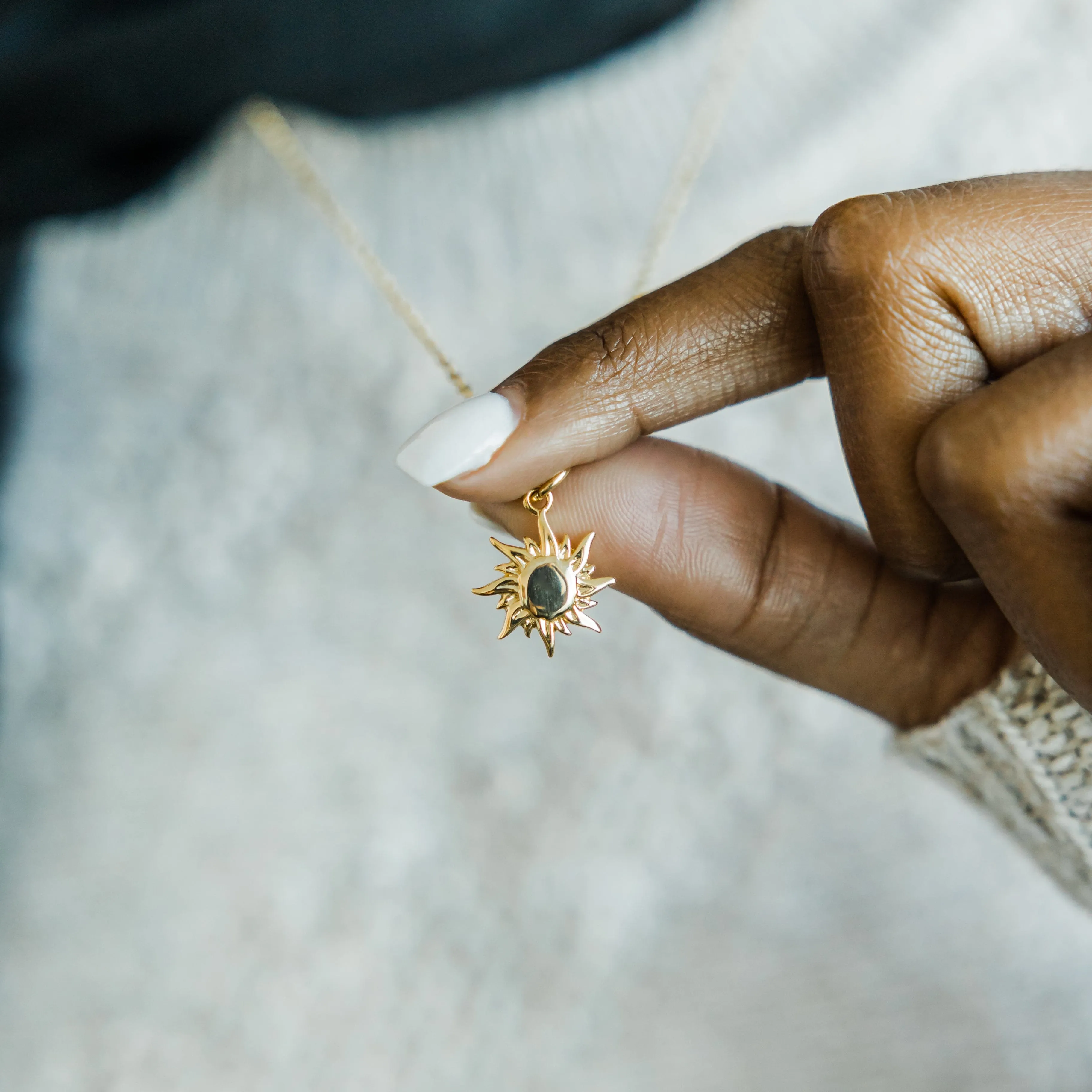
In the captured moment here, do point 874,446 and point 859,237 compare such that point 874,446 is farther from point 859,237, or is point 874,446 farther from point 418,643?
point 418,643

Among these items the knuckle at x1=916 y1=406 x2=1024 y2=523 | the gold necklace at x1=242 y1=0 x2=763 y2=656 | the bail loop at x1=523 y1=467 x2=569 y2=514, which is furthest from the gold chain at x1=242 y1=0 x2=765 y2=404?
the knuckle at x1=916 y1=406 x2=1024 y2=523

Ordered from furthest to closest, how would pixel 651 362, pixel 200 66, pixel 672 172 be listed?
pixel 672 172 → pixel 200 66 → pixel 651 362

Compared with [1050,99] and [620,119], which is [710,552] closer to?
[620,119]

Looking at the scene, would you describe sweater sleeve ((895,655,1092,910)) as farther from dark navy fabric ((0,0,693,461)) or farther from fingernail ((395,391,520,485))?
dark navy fabric ((0,0,693,461))

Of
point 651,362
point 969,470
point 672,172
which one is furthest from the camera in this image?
point 672,172

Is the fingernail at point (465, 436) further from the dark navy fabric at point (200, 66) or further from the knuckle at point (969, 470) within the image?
the dark navy fabric at point (200, 66)

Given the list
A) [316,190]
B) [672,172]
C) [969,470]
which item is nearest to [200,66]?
[316,190]

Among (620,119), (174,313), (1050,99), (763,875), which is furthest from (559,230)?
(763,875)
